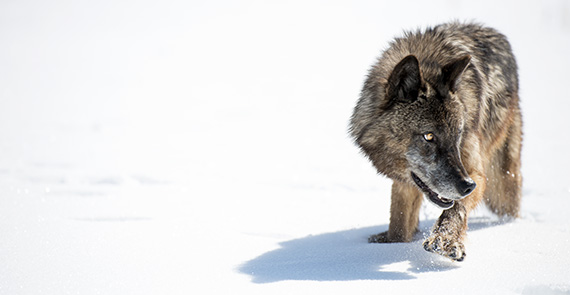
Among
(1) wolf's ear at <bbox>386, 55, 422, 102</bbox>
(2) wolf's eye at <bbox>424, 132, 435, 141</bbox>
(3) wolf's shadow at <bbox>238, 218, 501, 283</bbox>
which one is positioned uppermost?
(1) wolf's ear at <bbox>386, 55, 422, 102</bbox>

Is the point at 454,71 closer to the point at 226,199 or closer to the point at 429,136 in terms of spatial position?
the point at 429,136

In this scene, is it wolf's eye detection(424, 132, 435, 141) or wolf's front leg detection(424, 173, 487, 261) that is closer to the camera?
wolf's front leg detection(424, 173, 487, 261)

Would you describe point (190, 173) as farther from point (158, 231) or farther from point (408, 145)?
point (408, 145)

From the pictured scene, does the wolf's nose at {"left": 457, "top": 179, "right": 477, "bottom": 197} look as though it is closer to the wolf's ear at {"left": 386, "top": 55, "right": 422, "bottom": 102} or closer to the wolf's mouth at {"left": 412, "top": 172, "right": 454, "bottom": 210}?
the wolf's mouth at {"left": 412, "top": 172, "right": 454, "bottom": 210}

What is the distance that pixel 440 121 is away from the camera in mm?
3221

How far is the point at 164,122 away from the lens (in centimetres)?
1298

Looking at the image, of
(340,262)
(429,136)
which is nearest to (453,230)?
(429,136)

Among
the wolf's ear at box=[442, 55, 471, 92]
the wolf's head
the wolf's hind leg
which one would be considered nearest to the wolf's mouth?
the wolf's head

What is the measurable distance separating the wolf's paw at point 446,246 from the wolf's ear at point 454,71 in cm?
99

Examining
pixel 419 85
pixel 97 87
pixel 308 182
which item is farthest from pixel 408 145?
pixel 97 87

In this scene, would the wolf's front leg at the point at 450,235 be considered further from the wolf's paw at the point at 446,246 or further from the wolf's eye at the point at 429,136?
the wolf's eye at the point at 429,136

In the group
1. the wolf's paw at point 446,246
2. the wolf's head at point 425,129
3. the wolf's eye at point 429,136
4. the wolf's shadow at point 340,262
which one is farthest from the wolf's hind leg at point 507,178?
the wolf's paw at point 446,246

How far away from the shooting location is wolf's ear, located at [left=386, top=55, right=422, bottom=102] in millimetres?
3170

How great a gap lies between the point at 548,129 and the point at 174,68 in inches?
651
